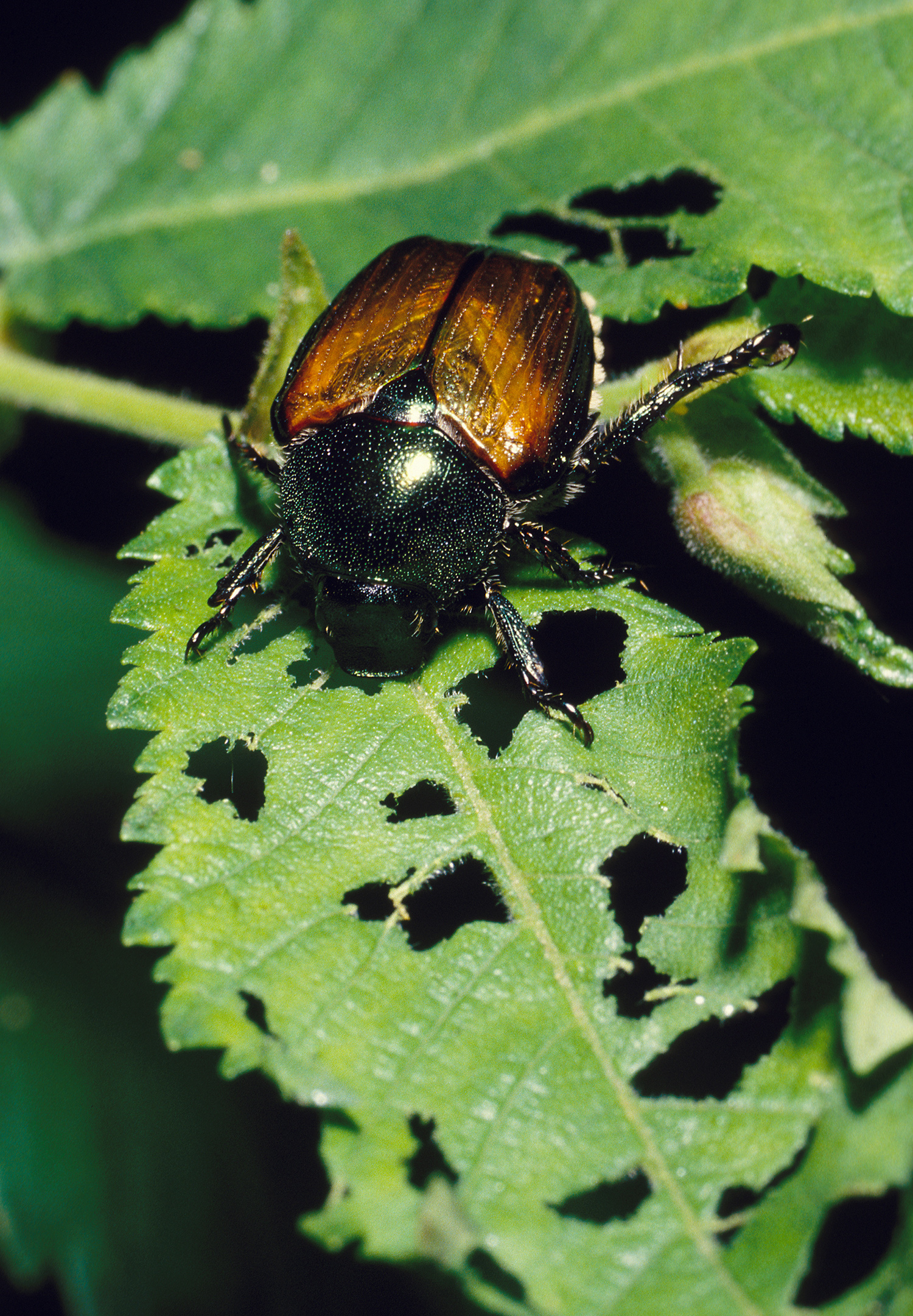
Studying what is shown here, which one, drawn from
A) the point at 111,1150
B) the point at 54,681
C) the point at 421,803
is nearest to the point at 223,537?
the point at 421,803

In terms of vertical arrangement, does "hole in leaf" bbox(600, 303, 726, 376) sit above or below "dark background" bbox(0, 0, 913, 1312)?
above

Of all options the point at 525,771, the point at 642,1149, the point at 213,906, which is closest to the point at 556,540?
the point at 525,771

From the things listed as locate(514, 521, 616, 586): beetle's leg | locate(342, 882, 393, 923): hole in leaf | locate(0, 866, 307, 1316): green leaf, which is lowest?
locate(0, 866, 307, 1316): green leaf

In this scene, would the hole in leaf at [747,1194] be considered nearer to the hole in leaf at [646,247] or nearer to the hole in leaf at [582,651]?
the hole in leaf at [582,651]

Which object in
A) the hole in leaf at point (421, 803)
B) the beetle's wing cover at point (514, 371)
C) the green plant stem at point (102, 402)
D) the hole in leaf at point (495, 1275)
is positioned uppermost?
the beetle's wing cover at point (514, 371)

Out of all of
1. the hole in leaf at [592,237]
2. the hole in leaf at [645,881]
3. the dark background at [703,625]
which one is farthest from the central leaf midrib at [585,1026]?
the hole in leaf at [592,237]

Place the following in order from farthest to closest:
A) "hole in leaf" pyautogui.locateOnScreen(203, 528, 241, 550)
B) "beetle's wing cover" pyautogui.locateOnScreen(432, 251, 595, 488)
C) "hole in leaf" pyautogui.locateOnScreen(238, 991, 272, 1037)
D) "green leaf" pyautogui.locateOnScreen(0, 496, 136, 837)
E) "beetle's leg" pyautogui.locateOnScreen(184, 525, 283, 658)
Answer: "green leaf" pyautogui.locateOnScreen(0, 496, 136, 837), "hole in leaf" pyautogui.locateOnScreen(203, 528, 241, 550), "beetle's wing cover" pyautogui.locateOnScreen(432, 251, 595, 488), "beetle's leg" pyautogui.locateOnScreen(184, 525, 283, 658), "hole in leaf" pyautogui.locateOnScreen(238, 991, 272, 1037)

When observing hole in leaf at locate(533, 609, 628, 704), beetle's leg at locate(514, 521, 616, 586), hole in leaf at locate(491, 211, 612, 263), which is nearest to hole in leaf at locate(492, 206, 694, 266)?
hole in leaf at locate(491, 211, 612, 263)

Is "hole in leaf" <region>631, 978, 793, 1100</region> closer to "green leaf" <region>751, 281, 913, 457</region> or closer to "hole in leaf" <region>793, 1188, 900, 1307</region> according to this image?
"hole in leaf" <region>793, 1188, 900, 1307</region>
